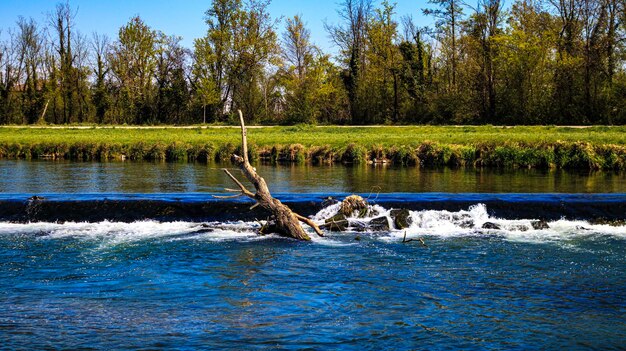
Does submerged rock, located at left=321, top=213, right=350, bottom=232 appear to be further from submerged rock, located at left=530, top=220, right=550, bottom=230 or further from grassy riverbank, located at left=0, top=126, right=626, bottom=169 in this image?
grassy riverbank, located at left=0, top=126, right=626, bottom=169

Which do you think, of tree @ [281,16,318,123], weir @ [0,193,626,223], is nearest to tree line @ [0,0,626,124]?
tree @ [281,16,318,123]

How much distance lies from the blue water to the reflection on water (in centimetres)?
674

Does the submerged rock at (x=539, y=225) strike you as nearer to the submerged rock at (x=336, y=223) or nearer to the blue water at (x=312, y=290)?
the blue water at (x=312, y=290)

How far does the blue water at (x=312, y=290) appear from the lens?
27.6 ft

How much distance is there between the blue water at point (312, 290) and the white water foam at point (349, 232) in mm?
100

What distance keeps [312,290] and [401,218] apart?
20.1 ft

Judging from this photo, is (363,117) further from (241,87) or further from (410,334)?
(410,334)

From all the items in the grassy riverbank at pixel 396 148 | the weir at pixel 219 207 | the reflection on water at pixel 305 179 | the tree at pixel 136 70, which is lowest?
the weir at pixel 219 207

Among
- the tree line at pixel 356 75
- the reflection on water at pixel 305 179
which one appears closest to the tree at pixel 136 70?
the tree line at pixel 356 75

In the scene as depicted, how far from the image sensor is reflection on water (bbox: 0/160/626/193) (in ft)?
71.8

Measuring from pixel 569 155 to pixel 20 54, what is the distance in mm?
56999

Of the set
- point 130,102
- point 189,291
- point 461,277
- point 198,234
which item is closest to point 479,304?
point 461,277

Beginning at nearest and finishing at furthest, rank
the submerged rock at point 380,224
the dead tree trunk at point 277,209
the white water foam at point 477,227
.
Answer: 1. the dead tree trunk at point 277,209
2. the white water foam at point 477,227
3. the submerged rock at point 380,224

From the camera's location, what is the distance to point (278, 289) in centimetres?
1052
